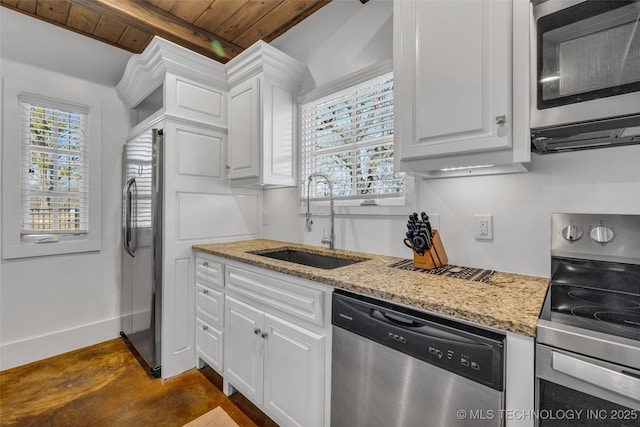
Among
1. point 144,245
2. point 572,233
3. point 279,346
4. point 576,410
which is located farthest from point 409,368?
point 144,245

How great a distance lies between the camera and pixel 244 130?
2.23m

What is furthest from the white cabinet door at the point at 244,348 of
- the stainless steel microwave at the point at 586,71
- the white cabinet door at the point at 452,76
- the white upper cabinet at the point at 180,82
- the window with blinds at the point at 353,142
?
the stainless steel microwave at the point at 586,71

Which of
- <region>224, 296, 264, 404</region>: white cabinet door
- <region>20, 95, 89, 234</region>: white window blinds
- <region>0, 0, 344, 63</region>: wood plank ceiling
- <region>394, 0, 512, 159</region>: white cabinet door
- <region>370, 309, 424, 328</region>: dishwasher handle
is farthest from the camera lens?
<region>20, 95, 89, 234</region>: white window blinds

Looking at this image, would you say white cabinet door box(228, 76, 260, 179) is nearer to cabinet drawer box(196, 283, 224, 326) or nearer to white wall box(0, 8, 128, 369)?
cabinet drawer box(196, 283, 224, 326)

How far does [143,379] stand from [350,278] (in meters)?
1.87

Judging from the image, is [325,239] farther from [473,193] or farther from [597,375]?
[597,375]

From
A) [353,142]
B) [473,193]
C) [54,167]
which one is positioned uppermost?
[353,142]

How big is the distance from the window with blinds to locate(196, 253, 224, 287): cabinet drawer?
84 cm

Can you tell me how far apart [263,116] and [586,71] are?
1.73 m

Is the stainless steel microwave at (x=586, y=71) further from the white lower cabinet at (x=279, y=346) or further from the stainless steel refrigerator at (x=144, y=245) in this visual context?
the stainless steel refrigerator at (x=144, y=245)

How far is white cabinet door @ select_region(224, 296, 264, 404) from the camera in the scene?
5.27 feet

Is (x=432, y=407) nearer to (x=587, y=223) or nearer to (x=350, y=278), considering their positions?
(x=350, y=278)

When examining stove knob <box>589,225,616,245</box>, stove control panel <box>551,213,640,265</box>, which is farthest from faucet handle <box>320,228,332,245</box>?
stove knob <box>589,225,616,245</box>

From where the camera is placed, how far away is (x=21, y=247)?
2.27 metres
